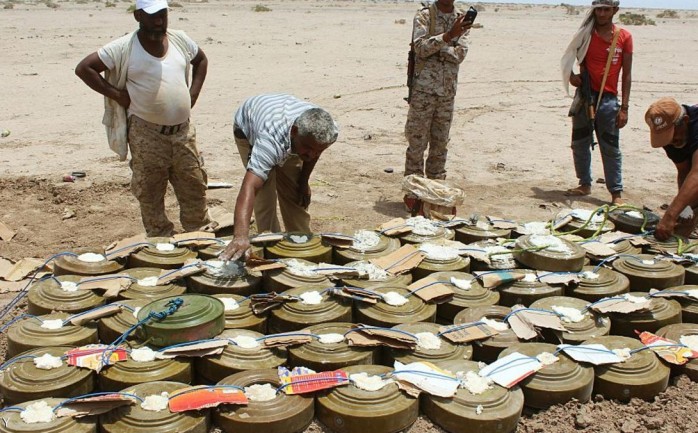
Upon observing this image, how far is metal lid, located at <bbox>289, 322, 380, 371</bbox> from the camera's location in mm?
3145

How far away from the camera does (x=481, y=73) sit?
48.5 ft

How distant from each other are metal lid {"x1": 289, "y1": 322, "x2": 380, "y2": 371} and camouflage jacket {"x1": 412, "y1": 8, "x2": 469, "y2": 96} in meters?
3.60

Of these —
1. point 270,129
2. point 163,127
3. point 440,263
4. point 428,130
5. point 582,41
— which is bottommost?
point 440,263

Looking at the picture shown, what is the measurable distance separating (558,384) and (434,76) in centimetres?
378

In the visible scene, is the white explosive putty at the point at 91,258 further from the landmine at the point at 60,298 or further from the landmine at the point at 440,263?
the landmine at the point at 440,263

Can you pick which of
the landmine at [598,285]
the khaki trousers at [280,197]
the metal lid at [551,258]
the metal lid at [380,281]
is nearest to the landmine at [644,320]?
the landmine at [598,285]

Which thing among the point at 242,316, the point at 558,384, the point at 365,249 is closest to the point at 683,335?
the point at 558,384

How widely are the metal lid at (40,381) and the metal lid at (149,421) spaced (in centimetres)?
27

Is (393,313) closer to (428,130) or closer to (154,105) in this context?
(154,105)

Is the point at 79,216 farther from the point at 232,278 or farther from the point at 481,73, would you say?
the point at 481,73

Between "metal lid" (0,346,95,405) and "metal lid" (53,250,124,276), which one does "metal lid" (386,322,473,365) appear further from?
"metal lid" (53,250,124,276)

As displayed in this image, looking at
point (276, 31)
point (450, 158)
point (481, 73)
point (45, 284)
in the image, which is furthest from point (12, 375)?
point (276, 31)

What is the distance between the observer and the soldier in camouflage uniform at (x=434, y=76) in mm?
6184

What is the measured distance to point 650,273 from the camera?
416cm
